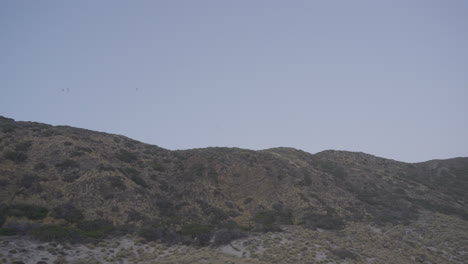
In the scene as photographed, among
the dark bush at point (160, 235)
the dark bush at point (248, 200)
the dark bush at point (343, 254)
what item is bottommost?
the dark bush at point (343, 254)

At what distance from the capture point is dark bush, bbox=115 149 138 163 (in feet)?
142

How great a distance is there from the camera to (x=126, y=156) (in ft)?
145

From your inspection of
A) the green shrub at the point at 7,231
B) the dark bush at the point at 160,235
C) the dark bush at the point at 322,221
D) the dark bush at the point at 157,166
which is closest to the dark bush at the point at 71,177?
the green shrub at the point at 7,231

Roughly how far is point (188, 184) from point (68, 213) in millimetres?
14895

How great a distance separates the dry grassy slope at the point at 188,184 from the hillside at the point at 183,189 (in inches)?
4.6

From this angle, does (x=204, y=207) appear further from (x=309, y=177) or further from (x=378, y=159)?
(x=378, y=159)

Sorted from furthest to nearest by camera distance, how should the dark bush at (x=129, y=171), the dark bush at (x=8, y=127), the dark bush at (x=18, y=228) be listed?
the dark bush at (x=8, y=127) < the dark bush at (x=129, y=171) < the dark bush at (x=18, y=228)

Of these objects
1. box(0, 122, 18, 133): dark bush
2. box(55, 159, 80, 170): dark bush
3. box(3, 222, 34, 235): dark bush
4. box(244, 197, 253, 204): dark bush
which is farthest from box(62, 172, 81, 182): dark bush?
box(244, 197, 253, 204): dark bush

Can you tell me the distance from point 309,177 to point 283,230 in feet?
50.4

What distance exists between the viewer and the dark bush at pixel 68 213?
2939 cm

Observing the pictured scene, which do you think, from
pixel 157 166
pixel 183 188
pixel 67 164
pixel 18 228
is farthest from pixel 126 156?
pixel 18 228

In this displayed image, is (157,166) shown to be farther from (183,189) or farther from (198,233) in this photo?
(198,233)

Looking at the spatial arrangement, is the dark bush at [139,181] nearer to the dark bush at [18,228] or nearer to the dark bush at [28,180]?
the dark bush at [28,180]

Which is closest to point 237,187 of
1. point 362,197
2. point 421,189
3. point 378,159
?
point 362,197
